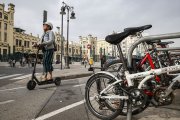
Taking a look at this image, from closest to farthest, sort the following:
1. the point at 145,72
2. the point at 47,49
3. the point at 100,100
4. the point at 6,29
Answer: the point at 145,72
the point at 100,100
the point at 47,49
the point at 6,29

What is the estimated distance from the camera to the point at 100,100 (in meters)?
3.32

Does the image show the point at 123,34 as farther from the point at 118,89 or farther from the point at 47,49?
the point at 47,49

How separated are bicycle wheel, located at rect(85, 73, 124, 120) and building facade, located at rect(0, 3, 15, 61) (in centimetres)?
6598

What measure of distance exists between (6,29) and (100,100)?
7047cm

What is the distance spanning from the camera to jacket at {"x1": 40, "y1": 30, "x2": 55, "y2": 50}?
6.40 meters

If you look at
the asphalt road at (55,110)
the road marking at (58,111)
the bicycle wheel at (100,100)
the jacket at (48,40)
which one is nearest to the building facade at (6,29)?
the jacket at (48,40)

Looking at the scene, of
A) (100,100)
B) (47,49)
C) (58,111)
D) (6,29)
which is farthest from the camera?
(6,29)

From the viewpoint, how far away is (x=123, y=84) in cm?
302

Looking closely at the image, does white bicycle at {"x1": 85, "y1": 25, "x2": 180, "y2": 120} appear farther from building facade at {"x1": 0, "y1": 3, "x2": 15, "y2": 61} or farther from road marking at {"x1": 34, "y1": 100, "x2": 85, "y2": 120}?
building facade at {"x1": 0, "y1": 3, "x2": 15, "y2": 61}

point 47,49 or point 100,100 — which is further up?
point 47,49

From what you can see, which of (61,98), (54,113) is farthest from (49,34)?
(54,113)

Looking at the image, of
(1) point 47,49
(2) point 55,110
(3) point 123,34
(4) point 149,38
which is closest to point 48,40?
(1) point 47,49

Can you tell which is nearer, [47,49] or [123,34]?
[123,34]

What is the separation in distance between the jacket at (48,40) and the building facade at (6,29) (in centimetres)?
6244
